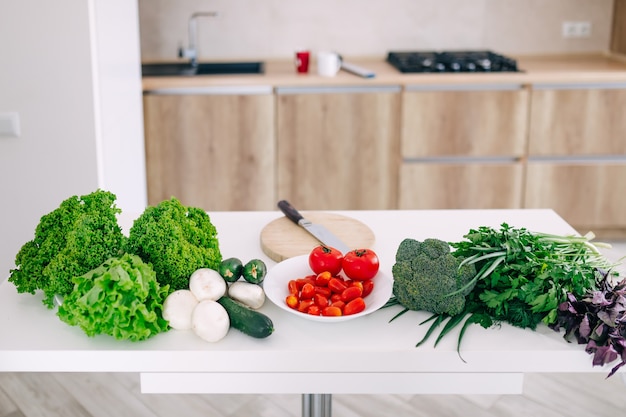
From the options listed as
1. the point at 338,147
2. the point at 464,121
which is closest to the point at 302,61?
the point at 338,147

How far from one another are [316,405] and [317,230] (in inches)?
16.6

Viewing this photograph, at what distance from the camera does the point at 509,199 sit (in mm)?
3771

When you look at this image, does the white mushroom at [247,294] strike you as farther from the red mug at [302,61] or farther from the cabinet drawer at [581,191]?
the cabinet drawer at [581,191]

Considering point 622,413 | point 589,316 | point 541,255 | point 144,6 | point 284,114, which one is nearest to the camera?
point 589,316

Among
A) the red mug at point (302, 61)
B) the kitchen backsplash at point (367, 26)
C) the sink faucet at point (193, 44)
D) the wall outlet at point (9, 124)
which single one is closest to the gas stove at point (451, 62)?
the kitchen backsplash at point (367, 26)

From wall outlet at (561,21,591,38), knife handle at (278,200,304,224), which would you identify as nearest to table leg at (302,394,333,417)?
knife handle at (278,200,304,224)

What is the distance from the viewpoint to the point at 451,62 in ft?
12.3

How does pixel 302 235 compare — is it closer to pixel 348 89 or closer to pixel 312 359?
pixel 312 359

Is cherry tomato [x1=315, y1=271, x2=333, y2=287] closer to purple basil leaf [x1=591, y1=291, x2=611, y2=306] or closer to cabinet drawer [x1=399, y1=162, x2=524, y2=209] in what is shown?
purple basil leaf [x1=591, y1=291, x2=611, y2=306]

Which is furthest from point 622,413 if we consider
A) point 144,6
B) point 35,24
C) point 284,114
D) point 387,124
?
point 144,6

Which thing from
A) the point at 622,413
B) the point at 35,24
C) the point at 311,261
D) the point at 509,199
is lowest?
the point at 622,413

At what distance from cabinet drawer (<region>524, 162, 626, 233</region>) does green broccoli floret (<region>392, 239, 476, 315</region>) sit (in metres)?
2.55

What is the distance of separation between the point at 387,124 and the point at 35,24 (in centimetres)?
178

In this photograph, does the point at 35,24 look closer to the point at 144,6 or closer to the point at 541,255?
the point at 144,6
